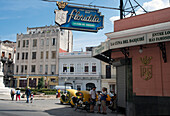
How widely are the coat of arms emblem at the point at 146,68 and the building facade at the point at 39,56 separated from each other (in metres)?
35.7

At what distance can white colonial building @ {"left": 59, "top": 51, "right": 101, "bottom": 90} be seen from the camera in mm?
41438

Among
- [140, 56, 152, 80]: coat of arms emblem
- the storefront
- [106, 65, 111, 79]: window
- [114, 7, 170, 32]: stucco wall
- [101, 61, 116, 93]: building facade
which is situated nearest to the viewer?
the storefront

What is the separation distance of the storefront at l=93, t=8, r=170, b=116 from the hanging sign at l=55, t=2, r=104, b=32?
56.0 inches

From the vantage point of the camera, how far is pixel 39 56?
47.3 m

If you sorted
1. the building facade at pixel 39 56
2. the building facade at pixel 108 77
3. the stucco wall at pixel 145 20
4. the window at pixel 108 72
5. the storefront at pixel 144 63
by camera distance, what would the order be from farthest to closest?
the building facade at pixel 39 56
the window at pixel 108 72
the building facade at pixel 108 77
the stucco wall at pixel 145 20
the storefront at pixel 144 63

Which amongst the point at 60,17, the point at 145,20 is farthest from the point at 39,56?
the point at 145,20

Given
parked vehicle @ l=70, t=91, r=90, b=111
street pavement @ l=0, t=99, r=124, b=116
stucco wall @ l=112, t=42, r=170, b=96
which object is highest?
stucco wall @ l=112, t=42, r=170, b=96

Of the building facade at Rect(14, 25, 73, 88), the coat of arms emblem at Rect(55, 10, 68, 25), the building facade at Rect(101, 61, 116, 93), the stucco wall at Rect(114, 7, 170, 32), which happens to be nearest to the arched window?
the building facade at Rect(101, 61, 116, 93)

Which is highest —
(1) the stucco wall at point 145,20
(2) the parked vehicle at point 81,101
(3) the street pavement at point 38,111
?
(1) the stucco wall at point 145,20

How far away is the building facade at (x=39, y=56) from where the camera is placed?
1805 inches

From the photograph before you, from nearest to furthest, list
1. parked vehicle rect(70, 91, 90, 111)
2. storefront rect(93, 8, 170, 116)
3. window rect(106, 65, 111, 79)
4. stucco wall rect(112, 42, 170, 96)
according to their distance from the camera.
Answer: storefront rect(93, 8, 170, 116), stucco wall rect(112, 42, 170, 96), parked vehicle rect(70, 91, 90, 111), window rect(106, 65, 111, 79)

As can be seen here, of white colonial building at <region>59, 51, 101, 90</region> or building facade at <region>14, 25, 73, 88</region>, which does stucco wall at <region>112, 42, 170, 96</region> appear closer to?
white colonial building at <region>59, 51, 101, 90</region>

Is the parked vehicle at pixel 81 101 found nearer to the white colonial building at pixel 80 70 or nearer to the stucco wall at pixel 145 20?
the stucco wall at pixel 145 20

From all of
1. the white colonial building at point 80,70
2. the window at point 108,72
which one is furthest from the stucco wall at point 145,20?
the white colonial building at point 80,70
